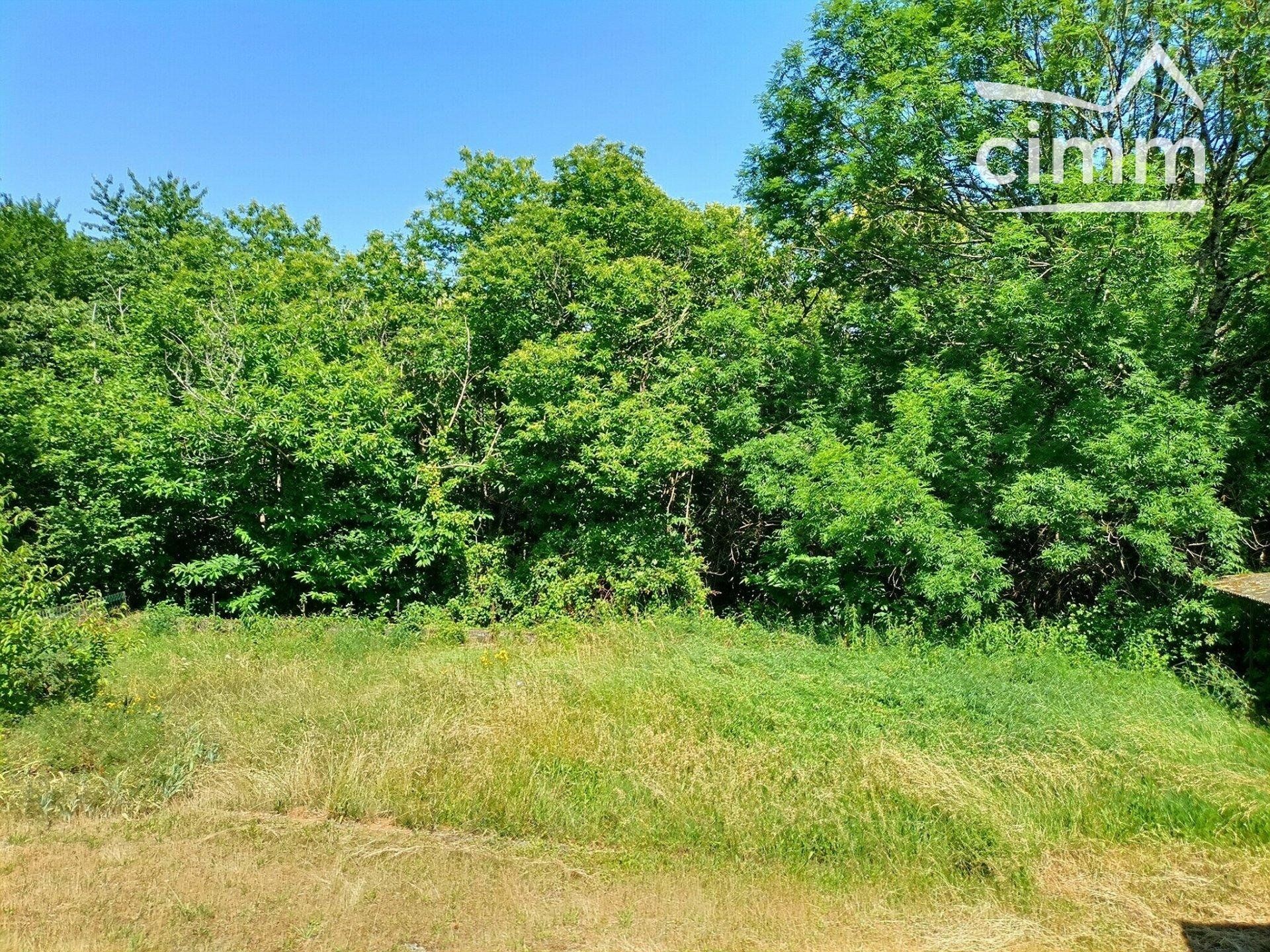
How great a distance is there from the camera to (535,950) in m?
4.22

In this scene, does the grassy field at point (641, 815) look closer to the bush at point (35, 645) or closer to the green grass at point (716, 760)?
the green grass at point (716, 760)

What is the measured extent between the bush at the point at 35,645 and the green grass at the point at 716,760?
1.05 feet

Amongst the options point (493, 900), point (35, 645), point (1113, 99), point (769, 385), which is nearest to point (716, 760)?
point (493, 900)

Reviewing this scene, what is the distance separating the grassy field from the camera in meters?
4.45

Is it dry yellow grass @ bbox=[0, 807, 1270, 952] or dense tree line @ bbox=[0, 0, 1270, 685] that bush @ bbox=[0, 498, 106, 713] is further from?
dense tree line @ bbox=[0, 0, 1270, 685]

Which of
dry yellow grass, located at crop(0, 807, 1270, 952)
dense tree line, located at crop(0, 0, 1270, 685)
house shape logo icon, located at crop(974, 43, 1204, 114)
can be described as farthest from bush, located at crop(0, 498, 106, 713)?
house shape logo icon, located at crop(974, 43, 1204, 114)

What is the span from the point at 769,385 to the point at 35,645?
424 inches

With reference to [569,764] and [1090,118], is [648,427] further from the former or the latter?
[1090,118]

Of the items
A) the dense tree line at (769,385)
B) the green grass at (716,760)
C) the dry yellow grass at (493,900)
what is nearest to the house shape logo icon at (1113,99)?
the dense tree line at (769,385)

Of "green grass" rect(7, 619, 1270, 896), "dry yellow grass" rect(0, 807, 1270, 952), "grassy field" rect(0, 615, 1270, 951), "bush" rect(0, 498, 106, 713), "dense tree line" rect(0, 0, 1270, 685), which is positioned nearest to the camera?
"dry yellow grass" rect(0, 807, 1270, 952)

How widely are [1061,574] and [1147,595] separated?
A: 1145 mm

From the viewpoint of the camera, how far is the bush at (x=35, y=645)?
6.22m

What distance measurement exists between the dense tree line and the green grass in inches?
108

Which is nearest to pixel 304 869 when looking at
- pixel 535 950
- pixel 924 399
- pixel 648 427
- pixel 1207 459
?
pixel 535 950
